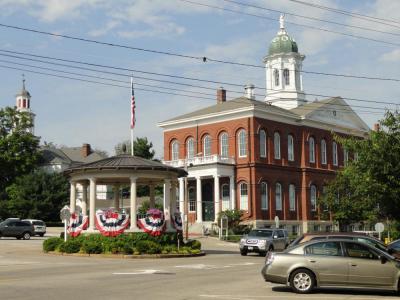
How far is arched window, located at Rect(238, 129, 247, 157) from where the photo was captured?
205ft

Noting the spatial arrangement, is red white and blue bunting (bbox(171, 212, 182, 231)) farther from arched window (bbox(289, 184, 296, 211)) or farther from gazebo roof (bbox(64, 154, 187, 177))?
arched window (bbox(289, 184, 296, 211))

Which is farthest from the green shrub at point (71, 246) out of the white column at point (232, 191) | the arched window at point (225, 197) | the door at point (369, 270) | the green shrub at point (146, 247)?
the arched window at point (225, 197)

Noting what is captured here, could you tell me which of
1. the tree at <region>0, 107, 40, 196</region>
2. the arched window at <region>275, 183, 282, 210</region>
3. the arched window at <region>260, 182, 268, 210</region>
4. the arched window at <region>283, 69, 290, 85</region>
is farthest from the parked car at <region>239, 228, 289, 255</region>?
the tree at <region>0, 107, 40, 196</region>

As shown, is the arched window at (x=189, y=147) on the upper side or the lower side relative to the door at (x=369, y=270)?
upper

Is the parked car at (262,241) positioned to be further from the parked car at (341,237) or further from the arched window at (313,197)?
the arched window at (313,197)

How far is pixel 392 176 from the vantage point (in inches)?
1184

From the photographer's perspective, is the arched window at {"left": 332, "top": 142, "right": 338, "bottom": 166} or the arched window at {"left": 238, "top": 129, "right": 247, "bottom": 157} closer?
the arched window at {"left": 238, "top": 129, "right": 247, "bottom": 157}

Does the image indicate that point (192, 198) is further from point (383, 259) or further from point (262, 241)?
Result: point (383, 259)

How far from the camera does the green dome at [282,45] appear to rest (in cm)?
7612

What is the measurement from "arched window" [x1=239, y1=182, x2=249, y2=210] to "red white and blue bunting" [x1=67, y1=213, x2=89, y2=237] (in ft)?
94.9

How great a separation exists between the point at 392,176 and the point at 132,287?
17366 mm

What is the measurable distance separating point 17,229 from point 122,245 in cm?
2251

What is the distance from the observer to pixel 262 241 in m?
35.2

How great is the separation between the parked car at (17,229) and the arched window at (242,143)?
2151 centimetres
